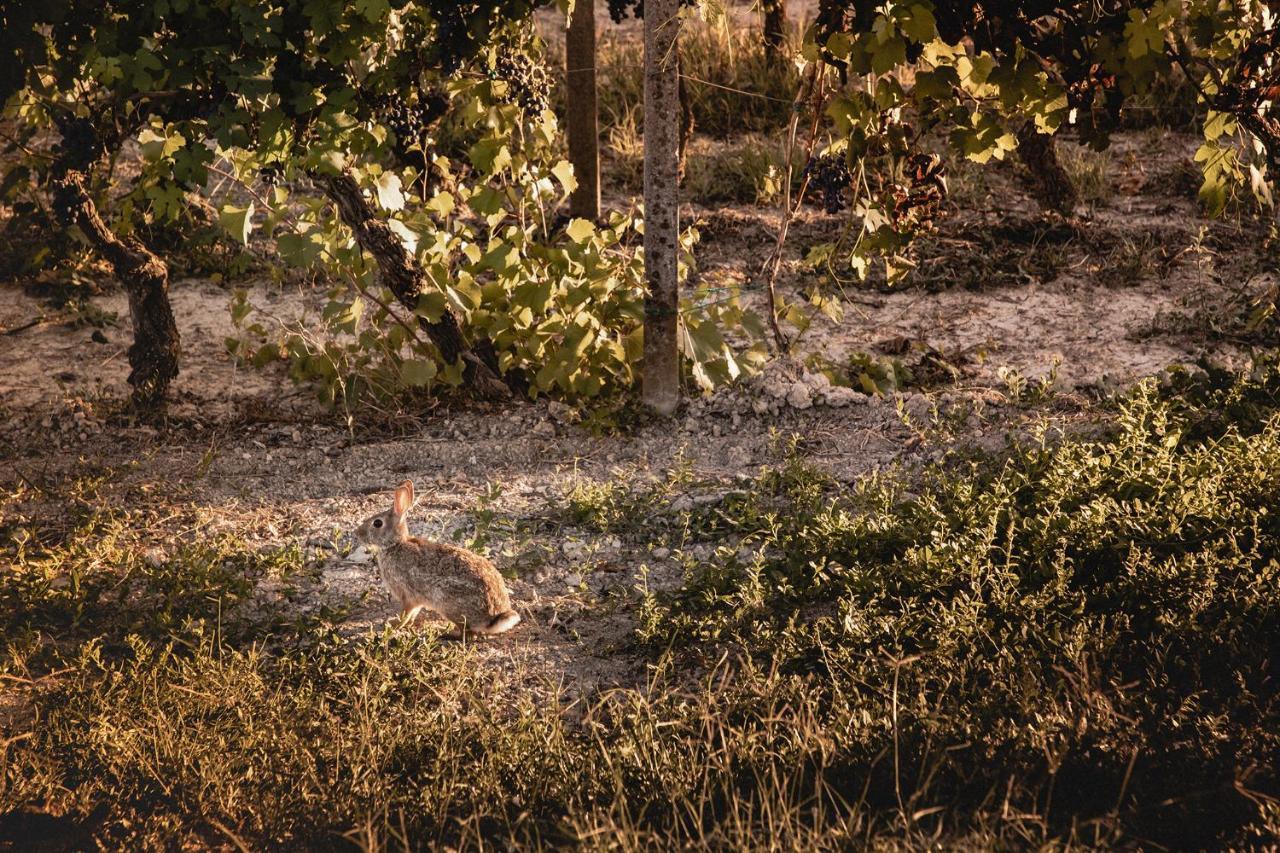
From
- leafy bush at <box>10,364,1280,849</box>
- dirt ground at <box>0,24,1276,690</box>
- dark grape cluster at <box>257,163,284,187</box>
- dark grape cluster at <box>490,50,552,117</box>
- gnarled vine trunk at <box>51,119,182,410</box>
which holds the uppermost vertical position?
dark grape cluster at <box>490,50,552,117</box>

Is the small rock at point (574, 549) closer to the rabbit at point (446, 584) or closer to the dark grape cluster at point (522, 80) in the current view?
the rabbit at point (446, 584)

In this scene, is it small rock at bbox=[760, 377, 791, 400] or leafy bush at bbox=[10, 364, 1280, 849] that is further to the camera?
small rock at bbox=[760, 377, 791, 400]

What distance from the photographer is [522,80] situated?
5.21 m

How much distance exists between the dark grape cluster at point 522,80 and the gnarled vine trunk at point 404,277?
0.73 meters

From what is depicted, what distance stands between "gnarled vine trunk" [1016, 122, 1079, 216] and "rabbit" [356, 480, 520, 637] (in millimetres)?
4425

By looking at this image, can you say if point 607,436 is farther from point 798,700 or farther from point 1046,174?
point 1046,174

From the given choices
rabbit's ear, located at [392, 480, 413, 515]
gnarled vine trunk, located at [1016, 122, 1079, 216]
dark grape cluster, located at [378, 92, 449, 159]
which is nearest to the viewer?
rabbit's ear, located at [392, 480, 413, 515]

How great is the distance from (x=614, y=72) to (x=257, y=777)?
694 centimetres

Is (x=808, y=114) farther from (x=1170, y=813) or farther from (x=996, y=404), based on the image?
(x=1170, y=813)

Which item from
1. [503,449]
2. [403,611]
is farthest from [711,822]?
[503,449]

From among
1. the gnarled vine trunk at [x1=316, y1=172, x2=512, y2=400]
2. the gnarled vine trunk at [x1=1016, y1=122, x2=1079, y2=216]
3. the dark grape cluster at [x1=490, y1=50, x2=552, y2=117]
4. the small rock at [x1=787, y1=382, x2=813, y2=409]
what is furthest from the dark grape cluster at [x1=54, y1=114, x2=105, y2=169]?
the gnarled vine trunk at [x1=1016, y1=122, x2=1079, y2=216]

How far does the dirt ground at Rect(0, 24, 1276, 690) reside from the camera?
15.1ft

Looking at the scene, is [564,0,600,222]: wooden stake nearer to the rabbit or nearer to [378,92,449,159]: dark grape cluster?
[378,92,449,159]: dark grape cluster

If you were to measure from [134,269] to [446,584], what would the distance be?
2514mm
